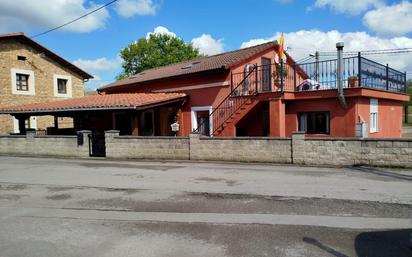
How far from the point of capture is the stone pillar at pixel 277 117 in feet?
47.5

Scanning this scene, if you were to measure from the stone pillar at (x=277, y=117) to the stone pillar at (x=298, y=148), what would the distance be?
2.37m

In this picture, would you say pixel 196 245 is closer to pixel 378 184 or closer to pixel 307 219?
pixel 307 219

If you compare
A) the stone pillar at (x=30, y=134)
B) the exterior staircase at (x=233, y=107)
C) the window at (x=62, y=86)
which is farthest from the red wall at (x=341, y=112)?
the window at (x=62, y=86)

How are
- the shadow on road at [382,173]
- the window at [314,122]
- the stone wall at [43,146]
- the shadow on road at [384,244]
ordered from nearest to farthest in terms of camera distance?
the shadow on road at [384,244] < the shadow on road at [382,173] < the window at [314,122] < the stone wall at [43,146]

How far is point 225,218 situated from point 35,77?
79.8ft

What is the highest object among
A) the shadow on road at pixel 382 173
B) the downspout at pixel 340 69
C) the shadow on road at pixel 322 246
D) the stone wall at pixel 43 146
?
the downspout at pixel 340 69

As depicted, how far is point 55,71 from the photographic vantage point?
27.5m

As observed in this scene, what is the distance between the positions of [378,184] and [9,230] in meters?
8.41

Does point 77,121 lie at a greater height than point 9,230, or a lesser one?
greater

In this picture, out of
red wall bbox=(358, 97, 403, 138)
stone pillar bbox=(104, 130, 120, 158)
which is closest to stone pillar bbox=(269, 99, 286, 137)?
red wall bbox=(358, 97, 403, 138)

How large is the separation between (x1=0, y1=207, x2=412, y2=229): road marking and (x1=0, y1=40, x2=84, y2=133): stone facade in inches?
773

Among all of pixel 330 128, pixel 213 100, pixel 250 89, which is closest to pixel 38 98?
pixel 213 100

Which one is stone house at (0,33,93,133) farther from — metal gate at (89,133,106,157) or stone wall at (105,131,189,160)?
stone wall at (105,131,189,160)

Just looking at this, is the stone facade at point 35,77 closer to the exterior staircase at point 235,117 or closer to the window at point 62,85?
the window at point 62,85
